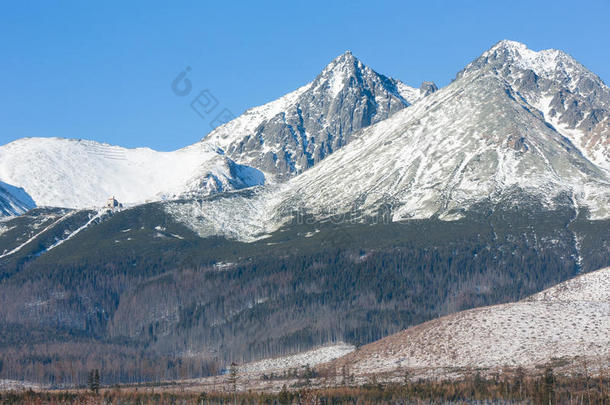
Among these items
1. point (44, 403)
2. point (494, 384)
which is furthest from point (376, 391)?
point (44, 403)

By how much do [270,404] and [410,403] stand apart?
2935 cm

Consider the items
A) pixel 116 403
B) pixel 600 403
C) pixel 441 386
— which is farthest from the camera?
pixel 116 403

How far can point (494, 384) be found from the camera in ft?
597

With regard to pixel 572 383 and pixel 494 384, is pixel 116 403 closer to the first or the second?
pixel 494 384

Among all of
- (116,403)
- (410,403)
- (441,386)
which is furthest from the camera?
(116,403)

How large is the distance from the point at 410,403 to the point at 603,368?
42.6 m

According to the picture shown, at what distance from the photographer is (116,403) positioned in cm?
19812

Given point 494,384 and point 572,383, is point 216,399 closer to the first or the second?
point 494,384

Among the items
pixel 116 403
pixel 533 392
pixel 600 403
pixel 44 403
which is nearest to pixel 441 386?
pixel 533 392

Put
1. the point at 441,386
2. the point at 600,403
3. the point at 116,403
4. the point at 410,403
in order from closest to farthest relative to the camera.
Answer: the point at 600,403 → the point at 410,403 → the point at 441,386 → the point at 116,403

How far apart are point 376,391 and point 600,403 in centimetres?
4800

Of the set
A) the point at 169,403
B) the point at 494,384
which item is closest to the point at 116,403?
the point at 169,403

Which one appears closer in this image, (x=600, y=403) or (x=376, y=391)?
(x=600, y=403)

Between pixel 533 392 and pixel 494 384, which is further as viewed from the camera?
pixel 494 384
